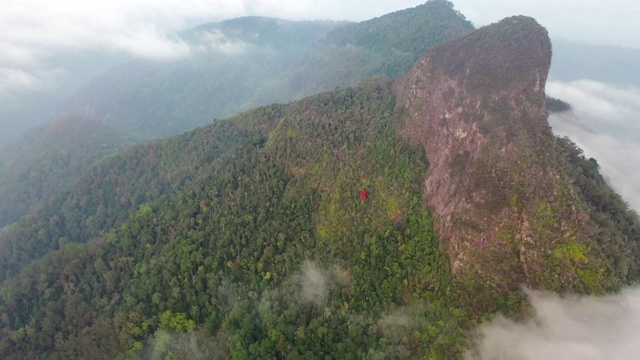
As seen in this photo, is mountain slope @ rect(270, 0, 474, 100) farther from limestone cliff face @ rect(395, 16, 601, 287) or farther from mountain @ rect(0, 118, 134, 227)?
mountain @ rect(0, 118, 134, 227)

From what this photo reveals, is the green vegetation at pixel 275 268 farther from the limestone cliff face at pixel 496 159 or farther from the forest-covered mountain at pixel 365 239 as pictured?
the limestone cliff face at pixel 496 159

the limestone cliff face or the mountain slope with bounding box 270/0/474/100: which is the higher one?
the mountain slope with bounding box 270/0/474/100

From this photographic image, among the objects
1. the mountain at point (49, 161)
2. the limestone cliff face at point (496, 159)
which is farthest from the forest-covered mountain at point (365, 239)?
the mountain at point (49, 161)

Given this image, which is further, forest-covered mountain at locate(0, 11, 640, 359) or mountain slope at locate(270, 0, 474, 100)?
mountain slope at locate(270, 0, 474, 100)

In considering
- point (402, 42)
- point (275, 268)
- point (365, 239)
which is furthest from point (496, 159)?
point (402, 42)

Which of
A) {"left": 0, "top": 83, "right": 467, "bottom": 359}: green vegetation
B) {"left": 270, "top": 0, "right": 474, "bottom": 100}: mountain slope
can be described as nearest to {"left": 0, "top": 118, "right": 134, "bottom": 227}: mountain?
{"left": 0, "top": 83, "right": 467, "bottom": 359}: green vegetation

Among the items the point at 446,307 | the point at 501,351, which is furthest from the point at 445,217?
the point at 501,351
